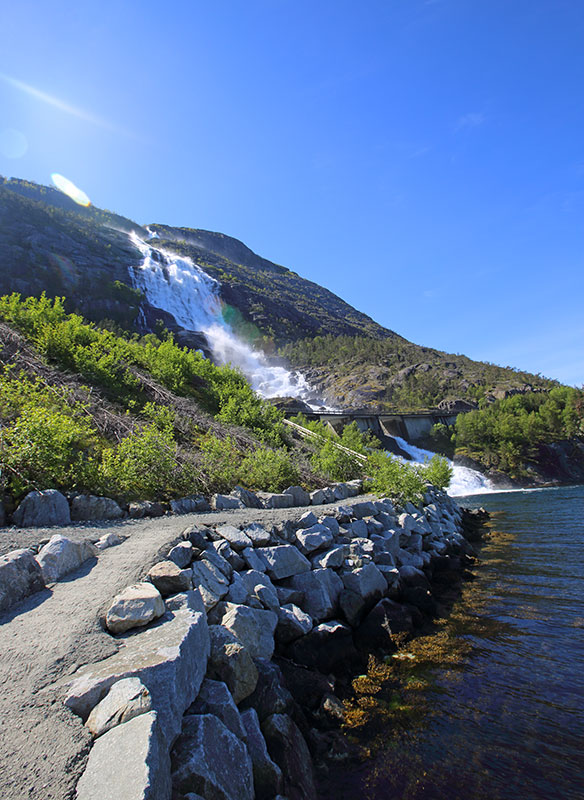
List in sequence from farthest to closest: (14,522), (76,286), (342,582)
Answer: (76,286)
(342,582)
(14,522)

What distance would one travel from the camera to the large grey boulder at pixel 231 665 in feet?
10.5

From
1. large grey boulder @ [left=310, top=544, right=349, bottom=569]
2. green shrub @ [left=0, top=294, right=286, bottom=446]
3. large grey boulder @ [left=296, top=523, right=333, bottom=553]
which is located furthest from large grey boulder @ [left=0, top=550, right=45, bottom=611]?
green shrub @ [left=0, top=294, right=286, bottom=446]

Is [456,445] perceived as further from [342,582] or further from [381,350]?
[342,582]

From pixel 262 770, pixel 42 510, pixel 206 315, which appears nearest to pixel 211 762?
pixel 262 770

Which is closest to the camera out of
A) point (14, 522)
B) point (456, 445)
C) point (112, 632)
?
point (112, 632)

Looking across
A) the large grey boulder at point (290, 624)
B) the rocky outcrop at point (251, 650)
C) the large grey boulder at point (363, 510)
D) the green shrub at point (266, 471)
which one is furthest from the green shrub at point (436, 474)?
the large grey boulder at point (290, 624)

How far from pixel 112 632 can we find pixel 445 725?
12.7 feet

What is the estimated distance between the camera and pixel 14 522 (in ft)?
15.6

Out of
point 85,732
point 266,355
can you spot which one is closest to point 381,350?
point 266,355

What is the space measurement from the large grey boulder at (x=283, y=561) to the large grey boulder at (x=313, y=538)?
0.43 metres

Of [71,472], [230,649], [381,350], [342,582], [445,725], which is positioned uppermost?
[381,350]

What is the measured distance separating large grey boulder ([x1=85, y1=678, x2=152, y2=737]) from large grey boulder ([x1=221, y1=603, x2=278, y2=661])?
5.80 ft

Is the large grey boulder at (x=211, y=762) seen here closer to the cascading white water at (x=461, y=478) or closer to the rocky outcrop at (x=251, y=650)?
the rocky outcrop at (x=251, y=650)

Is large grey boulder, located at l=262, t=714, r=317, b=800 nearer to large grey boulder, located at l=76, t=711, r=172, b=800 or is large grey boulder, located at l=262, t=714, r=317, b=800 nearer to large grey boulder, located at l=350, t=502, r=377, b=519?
large grey boulder, located at l=76, t=711, r=172, b=800
